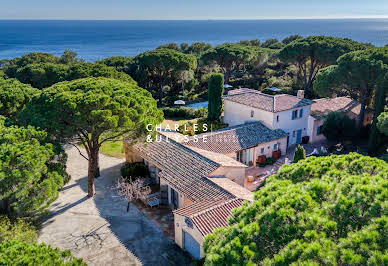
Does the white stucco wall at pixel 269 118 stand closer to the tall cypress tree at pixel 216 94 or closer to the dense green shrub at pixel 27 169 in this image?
the tall cypress tree at pixel 216 94

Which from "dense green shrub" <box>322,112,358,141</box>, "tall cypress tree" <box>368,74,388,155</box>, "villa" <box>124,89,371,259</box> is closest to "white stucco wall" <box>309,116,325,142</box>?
"villa" <box>124,89,371,259</box>

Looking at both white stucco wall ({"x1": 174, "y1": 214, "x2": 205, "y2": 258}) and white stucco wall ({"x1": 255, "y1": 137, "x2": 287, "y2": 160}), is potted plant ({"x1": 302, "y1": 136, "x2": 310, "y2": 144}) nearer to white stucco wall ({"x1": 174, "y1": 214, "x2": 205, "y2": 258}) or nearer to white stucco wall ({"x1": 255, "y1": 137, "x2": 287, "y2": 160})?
white stucco wall ({"x1": 255, "y1": 137, "x2": 287, "y2": 160})

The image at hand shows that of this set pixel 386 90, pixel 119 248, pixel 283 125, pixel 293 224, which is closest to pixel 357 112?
pixel 386 90

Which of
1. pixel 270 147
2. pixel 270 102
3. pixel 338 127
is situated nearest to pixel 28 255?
pixel 270 147

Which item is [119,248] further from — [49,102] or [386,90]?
[386,90]

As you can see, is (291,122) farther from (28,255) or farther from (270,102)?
(28,255)

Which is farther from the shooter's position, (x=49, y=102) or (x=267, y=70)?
(x=267, y=70)
